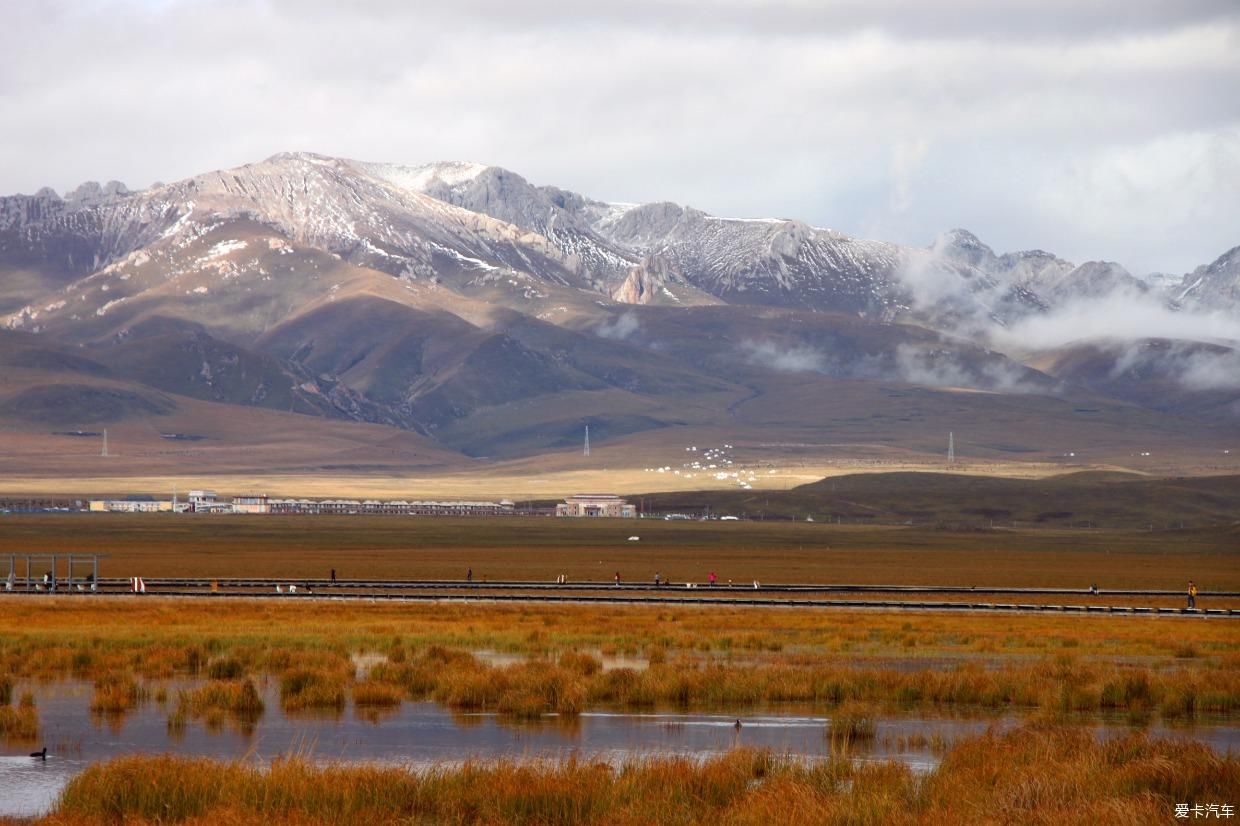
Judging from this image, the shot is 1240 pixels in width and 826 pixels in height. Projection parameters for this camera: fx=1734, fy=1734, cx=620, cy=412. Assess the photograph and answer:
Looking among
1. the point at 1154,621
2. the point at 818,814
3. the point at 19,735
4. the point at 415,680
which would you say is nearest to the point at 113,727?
the point at 19,735

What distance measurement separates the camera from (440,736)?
32.7m

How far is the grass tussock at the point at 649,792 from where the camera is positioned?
73.7 feet

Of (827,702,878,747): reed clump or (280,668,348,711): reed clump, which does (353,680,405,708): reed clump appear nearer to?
(280,668,348,711): reed clump

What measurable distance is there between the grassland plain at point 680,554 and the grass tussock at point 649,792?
75124 millimetres

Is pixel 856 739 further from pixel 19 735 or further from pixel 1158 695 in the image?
pixel 19 735

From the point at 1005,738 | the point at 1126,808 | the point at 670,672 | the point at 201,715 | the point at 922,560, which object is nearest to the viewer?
the point at 1126,808

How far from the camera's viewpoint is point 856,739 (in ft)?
106

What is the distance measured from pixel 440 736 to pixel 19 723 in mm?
7919

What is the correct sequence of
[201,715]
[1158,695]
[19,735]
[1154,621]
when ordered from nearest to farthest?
[19,735] → [201,715] → [1158,695] → [1154,621]

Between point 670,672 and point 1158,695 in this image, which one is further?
point 670,672

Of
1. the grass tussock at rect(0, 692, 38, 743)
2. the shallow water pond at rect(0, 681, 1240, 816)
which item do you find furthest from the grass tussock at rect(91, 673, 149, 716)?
the grass tussock at rect(0, 692, 38, 743)

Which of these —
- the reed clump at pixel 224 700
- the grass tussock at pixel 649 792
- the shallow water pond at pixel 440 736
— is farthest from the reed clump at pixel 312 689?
the grass tussock at pixel 649 792

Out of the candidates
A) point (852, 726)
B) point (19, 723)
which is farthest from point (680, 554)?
point (19, 723)

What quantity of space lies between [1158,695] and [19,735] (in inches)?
920
